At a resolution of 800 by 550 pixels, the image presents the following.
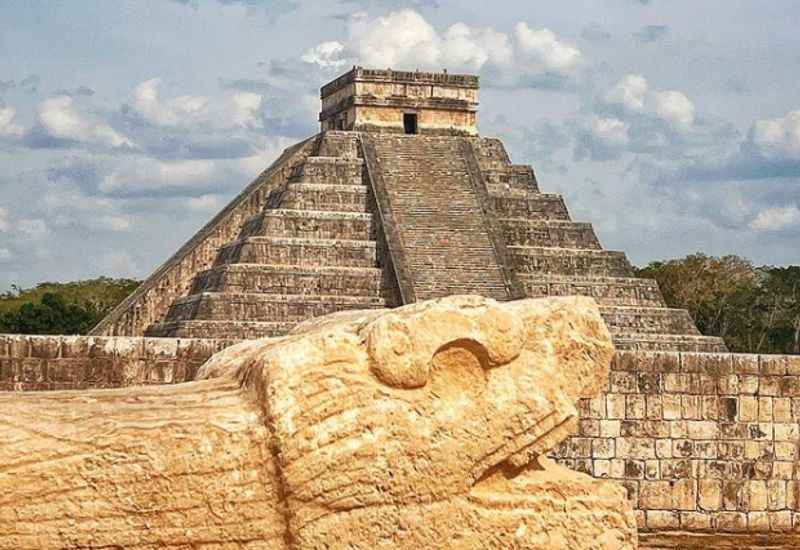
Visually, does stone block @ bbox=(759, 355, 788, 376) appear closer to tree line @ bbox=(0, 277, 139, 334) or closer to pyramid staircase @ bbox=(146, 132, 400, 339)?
pyramid staircase @ bbox=(146, 132, 400, 339)

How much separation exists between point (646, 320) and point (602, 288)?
118cm

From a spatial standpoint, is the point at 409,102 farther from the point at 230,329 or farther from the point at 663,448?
the point at 663,448

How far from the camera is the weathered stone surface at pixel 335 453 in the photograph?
523 cm

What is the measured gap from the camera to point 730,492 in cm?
1185

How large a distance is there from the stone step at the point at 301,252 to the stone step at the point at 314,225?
265 millimetres

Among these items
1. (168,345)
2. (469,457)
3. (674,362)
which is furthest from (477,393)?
(674,362)

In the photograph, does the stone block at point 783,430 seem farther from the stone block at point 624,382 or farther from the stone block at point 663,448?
the stone block at point 624,382

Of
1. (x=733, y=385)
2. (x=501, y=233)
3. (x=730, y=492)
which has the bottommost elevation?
(x=730, y=492)

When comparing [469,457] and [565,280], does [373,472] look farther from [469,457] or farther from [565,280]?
[565,280]

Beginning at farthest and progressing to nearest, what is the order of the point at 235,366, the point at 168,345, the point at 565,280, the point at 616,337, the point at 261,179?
the point at 261,179
the point at 565,280
the point at 616,337
the point at 168,345
the point at 235,366

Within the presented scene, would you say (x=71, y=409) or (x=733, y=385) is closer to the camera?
(x=71, y=409)

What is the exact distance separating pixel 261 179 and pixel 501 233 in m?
6.41

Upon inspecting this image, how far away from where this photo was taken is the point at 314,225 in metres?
27.9

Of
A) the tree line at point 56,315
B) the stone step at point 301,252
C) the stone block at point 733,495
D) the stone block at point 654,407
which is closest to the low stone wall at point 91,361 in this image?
the stone block at point 654,407
